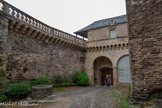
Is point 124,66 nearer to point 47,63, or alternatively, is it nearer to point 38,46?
point 47,63

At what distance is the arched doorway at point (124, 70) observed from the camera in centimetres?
1277

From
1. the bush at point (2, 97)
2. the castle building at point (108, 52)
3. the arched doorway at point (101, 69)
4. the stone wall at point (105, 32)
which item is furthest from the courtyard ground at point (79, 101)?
the stone wall at point (105, 32)

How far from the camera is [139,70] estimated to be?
4562mm

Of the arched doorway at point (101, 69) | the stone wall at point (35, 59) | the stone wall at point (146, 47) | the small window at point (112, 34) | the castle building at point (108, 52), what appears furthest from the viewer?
the arched doorway at point (101, 69)

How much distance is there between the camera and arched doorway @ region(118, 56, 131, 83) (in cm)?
1277

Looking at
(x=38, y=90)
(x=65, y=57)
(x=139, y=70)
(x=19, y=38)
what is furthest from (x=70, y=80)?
(x=139, y=70)

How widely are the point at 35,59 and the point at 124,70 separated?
9.29 metres

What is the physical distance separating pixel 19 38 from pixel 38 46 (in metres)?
1.66

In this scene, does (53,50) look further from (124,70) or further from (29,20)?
(124,70)

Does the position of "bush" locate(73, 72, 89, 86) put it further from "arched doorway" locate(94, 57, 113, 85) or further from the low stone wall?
the low stone wall

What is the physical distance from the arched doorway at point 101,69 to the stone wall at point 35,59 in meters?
3.67

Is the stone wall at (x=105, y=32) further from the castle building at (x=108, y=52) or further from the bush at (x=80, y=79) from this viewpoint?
the bush at (x=80, y=79)

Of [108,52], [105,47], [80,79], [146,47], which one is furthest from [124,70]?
[146,47]

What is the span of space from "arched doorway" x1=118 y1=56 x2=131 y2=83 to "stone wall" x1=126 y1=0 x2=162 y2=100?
8.53 metres
